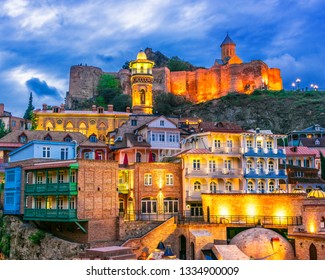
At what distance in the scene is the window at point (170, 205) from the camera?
119ft

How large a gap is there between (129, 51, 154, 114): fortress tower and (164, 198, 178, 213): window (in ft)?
91.0

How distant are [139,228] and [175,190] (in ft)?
17.4

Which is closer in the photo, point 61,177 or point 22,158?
point 61,177

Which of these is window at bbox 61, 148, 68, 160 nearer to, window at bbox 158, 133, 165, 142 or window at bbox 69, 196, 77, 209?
window at bbox 69, 196, 77, 209

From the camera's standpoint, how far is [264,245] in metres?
28.8

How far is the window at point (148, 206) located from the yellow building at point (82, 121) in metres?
22.8

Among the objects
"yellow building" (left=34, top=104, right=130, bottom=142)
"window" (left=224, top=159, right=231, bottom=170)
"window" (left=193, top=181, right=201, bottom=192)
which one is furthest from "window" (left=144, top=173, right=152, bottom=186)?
"yellow building" (left=34, top=104, right=130, bottom=142)

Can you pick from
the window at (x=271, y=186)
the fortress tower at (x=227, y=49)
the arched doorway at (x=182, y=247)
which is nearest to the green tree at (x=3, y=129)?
the window at (x=271, y=186)

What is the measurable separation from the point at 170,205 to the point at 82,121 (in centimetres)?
2562

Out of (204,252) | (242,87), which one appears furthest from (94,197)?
(242,87)

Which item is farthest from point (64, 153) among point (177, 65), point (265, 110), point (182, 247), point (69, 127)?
point (177, 65)

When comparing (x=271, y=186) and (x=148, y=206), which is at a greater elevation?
(x=271, y=186)

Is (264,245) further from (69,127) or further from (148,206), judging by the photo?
(69,127)

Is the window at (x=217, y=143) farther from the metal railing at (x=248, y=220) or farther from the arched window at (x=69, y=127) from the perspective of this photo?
the arched window at (x=69, y=127)
